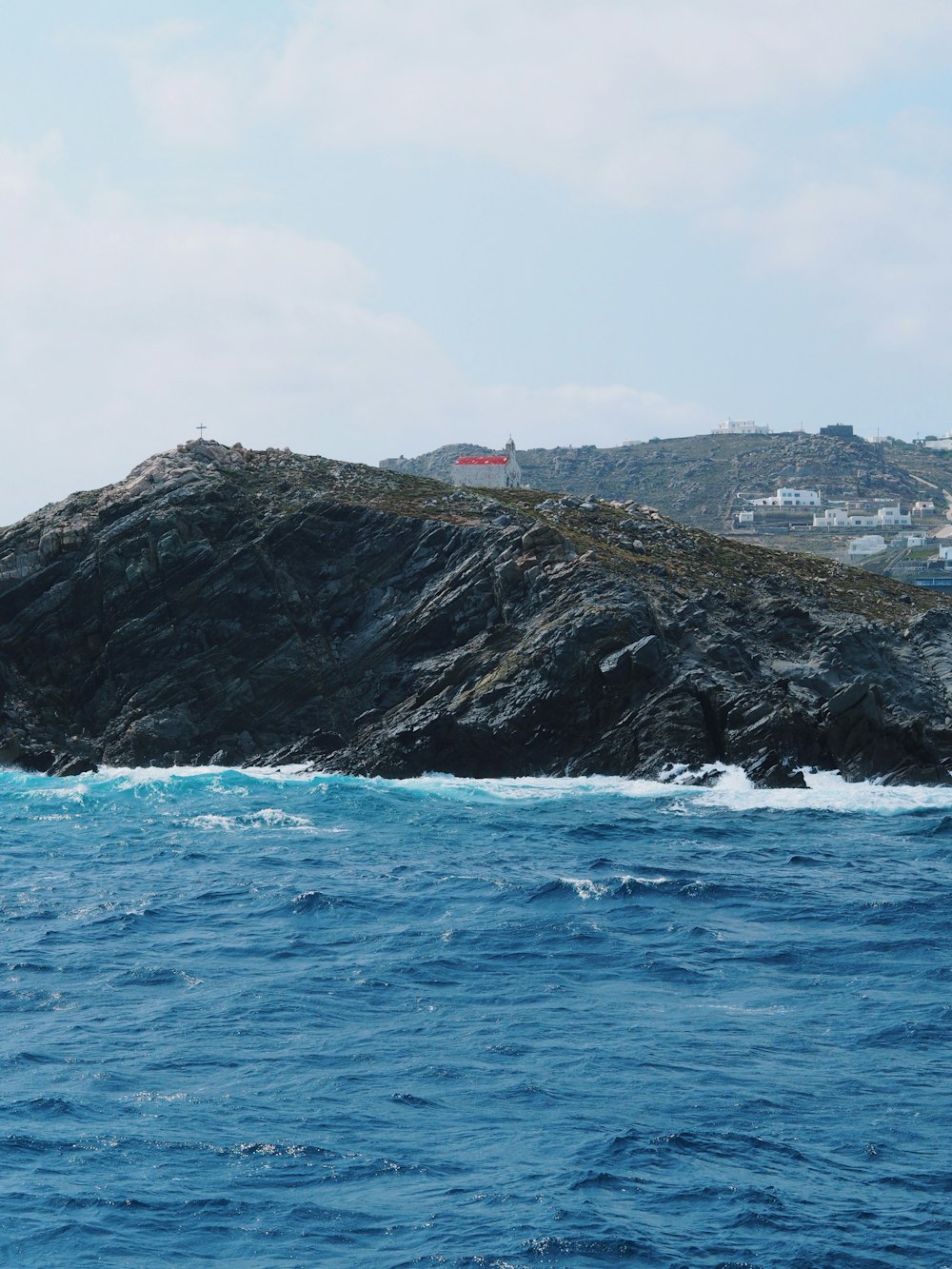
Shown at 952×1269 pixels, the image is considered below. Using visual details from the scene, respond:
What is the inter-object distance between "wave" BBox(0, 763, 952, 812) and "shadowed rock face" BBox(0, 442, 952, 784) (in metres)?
1.13

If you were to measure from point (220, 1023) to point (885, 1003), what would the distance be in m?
17.0

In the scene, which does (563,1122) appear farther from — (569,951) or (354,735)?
(354,735)

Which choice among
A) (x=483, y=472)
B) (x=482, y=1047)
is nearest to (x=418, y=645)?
(x=482, y=1047)

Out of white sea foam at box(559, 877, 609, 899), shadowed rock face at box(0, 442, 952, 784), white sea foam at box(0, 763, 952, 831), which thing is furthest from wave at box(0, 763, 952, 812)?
white sea foam at box(559, 877, 609, 899)

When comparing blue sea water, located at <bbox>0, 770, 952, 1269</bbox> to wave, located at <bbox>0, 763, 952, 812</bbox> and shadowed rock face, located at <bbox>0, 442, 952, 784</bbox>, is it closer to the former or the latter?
wave, located at <bbox>0, 763, 952, 812</bbox>

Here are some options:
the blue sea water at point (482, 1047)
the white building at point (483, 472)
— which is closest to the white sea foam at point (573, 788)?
the blue sea water at point (482, 1047)

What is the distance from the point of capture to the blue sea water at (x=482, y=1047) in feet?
83.9

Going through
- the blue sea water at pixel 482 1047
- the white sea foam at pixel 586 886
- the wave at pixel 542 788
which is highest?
the wave at pixel 542 788

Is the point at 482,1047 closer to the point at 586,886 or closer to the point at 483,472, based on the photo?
the point at 586,886

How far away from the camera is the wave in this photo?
63.5 meters

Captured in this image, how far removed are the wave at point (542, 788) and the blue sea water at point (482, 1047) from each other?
4.63m

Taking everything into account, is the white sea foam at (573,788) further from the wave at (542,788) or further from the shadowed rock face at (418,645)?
the shadowed rock face at (418,645)

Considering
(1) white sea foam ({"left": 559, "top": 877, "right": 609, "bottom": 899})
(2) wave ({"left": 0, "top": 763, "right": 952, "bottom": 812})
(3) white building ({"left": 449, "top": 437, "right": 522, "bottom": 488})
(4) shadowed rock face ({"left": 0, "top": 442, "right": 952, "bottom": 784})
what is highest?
(3) white building ({"left": 449, "top": 437, "right": 522, "bottom": 488})

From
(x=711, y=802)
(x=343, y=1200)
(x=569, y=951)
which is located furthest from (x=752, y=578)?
(x=343, y=1200)
